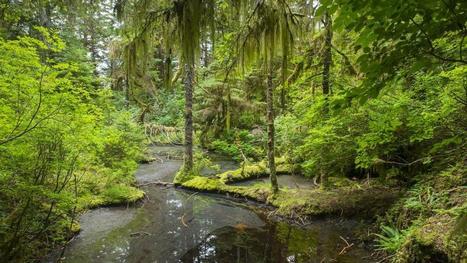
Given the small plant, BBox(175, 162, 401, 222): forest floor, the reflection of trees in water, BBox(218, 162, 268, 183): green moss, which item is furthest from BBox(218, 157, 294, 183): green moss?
the small plant

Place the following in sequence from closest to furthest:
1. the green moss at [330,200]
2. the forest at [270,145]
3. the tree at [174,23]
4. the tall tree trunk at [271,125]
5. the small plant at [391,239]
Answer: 1. the forest at [270,145]
2. the tree at [174,23]
3. the small plant at [391,239]
4. the green moss at [330,200]
5. the tall tree trunk at [271,125]

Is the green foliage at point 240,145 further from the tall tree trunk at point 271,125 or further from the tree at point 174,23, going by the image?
the tree at point 174,23

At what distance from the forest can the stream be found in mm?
47

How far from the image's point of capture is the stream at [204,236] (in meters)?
6.08

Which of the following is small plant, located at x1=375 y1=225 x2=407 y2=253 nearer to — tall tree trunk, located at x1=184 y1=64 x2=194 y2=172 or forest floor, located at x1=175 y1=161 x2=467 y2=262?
forest floor, located at x1=175 y1=161 x2=467 y2=262

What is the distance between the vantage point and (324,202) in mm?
8266

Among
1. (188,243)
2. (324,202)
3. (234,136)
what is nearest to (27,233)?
(188,243)

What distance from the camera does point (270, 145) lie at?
30.6ft

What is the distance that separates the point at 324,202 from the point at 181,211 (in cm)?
397

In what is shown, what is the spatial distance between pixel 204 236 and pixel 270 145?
3.39 m

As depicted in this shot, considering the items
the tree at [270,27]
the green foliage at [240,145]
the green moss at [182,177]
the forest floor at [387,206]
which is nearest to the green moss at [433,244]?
the forest floor at [387,206]

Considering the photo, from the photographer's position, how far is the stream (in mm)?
6078

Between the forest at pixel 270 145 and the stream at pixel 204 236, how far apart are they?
47 millimetres

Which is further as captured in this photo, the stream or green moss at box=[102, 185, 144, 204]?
green moss at box=[102, 185, 144, 204]
